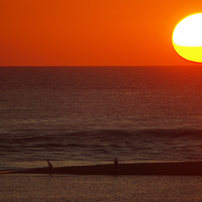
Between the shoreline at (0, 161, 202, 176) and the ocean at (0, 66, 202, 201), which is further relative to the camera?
the ocean at (0, 66, 202, 201)

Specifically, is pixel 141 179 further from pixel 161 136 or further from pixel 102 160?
pixel 161 136

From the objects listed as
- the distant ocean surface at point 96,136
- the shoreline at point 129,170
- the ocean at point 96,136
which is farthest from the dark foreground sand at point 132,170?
the distant ocean surface at point 96,136

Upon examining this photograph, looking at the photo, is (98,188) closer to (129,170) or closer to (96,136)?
(129,170)

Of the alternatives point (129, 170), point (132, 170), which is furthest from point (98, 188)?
point (132, 170)

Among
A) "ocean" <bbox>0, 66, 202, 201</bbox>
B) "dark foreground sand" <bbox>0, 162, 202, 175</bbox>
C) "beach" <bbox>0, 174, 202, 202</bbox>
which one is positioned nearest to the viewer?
"beach" <bbox>0, 174, 202, 202</bbox>

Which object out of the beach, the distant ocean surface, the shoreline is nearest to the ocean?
the distant ocean surface

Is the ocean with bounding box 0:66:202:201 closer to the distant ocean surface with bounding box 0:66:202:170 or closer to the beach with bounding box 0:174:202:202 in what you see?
the distant ocean surface with bounding box 0:66:202:170

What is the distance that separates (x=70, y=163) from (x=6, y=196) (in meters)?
13.8

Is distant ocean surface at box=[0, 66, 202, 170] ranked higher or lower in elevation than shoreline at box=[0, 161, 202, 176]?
higher

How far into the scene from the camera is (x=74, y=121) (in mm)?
85500

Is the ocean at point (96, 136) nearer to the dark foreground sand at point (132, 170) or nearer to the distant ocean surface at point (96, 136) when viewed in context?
the distant ocean surface at point (96, 136)

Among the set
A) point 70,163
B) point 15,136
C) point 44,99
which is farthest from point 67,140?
point 44,99

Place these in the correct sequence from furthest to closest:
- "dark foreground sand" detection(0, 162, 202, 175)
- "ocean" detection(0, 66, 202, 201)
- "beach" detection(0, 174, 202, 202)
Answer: "ocean" detection(0, 66, 202, 201) < "dark foreground sand" detection(0, 162, 202, 175) < "beach" detection(0, 174, 202, 202)

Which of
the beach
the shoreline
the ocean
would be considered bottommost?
the beach
